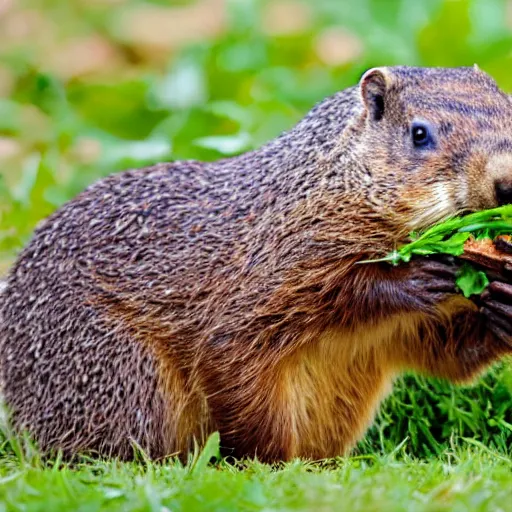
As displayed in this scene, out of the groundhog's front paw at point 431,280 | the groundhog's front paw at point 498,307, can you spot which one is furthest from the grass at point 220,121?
the groundhog's front paw at point 431,280

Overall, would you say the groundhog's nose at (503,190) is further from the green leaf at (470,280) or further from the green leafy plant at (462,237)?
the green leaf at (470,280)

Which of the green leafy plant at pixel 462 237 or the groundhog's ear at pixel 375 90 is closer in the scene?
the green leafy plant at pixel 462 237

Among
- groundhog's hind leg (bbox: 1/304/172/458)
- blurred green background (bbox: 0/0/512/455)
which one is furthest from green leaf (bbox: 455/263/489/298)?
groundhog's hind leg (bbox: 1/304/172/458)

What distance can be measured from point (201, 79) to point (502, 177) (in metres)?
6.55

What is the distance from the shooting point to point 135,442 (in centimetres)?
582

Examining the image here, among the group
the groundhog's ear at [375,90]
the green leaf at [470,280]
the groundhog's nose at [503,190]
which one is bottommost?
the green leaf at [470,280]

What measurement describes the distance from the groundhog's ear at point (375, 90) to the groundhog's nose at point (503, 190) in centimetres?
96

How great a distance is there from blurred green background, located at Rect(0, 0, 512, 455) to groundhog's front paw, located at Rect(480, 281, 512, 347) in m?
0.96

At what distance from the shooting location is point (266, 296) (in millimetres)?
5746

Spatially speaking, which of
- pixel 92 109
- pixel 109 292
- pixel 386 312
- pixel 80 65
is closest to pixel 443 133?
pixel 386 312

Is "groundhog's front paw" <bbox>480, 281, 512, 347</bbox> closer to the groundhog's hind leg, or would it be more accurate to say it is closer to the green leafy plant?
the green leafy plant

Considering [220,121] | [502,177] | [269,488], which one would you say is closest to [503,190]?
[502,177]

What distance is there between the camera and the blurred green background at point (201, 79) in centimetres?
673

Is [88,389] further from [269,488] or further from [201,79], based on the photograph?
[201,79]
